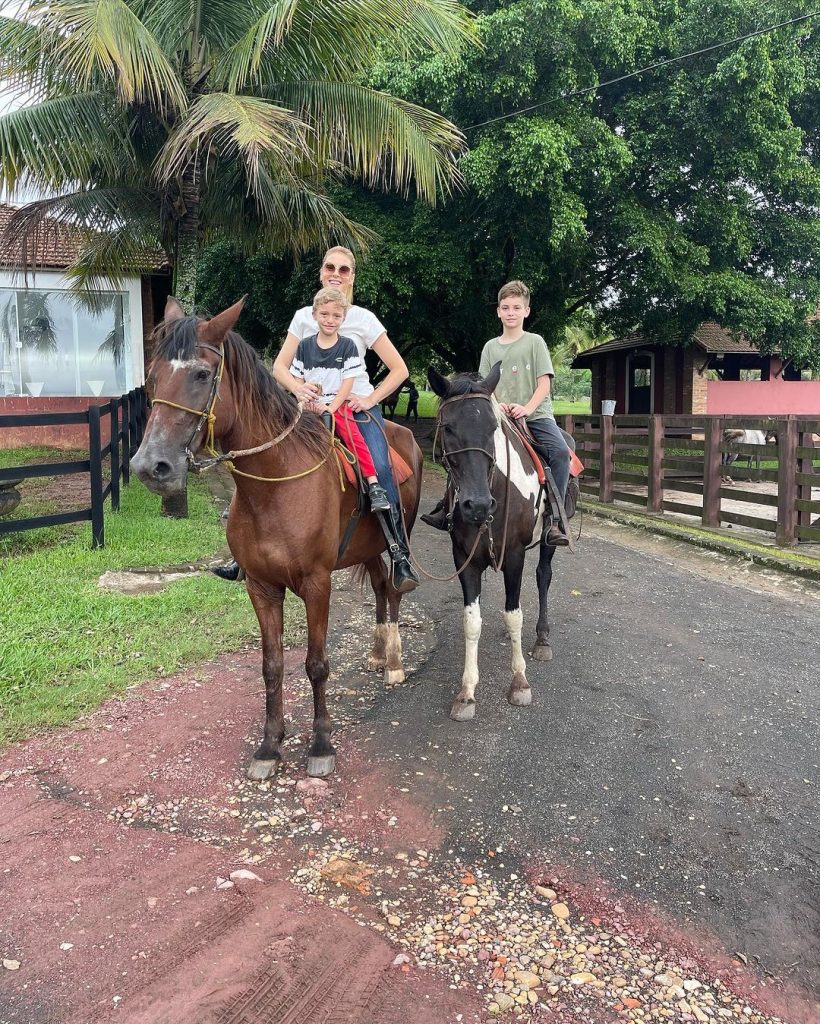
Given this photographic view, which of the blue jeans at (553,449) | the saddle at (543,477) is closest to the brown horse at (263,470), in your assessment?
the saddle at (543,477)

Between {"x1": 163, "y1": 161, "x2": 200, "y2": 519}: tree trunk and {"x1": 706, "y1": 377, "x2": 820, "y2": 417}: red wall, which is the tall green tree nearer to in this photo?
{"x1": 706, "y1": 377, "x2": 820, "y2": 417}: red wall

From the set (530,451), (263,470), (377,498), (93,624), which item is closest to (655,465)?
(530,451)

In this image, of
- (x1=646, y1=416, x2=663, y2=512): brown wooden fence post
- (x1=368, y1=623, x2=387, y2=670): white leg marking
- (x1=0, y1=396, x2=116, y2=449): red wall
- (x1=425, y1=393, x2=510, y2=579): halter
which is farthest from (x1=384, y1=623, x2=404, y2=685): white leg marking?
(x1=0, y1=396, x2=116, y2=449): red wall

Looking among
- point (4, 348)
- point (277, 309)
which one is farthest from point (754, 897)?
point (4, 348)

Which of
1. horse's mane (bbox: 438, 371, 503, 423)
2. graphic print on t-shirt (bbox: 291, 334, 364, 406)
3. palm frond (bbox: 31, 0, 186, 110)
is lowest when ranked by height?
horse's mane (bbox: 438, 371, 503, 423)

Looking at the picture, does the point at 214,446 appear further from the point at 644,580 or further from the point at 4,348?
the point at 4,348

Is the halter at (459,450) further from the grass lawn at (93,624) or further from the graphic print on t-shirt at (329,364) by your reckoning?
the grass lawn at (93,624)

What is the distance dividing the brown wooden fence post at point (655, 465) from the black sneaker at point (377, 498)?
8360 millimetres

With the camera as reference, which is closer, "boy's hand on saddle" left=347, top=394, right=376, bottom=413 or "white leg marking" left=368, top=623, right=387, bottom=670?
"boy's hand on saddle" left=347, top=394, right=376, bottom=413

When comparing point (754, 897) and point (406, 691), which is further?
point (406, 691)

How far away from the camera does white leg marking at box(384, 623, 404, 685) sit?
484 centimetres

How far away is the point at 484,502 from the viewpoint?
3.94 meters

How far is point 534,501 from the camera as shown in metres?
4.86

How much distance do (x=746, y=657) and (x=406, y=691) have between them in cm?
266
